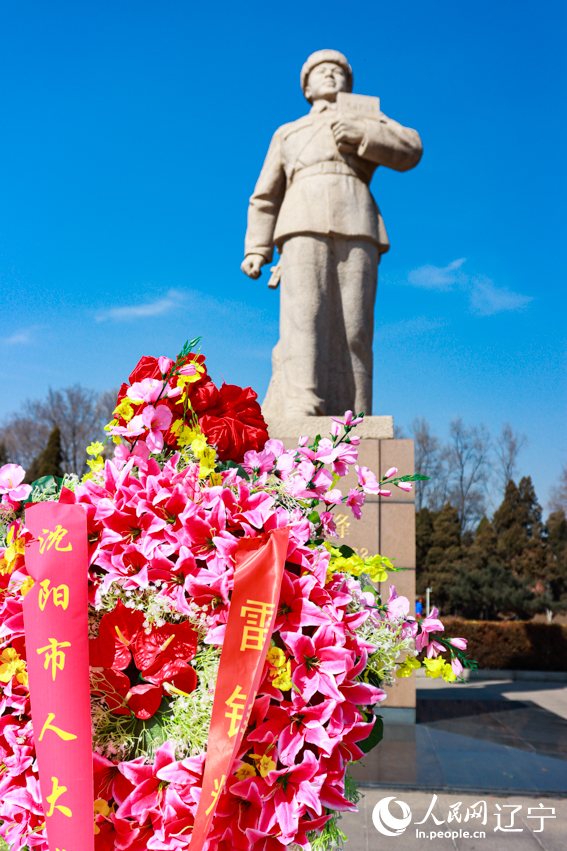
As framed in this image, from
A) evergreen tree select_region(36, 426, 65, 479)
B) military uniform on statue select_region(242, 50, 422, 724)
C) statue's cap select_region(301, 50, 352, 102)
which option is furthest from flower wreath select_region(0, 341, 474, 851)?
evergreen tree select_region(36, 426, 65, 479)

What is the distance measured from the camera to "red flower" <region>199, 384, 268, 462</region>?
113cm

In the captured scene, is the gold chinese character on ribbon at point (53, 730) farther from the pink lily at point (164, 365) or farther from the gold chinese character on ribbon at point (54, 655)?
the pink lily at point (164, 365)

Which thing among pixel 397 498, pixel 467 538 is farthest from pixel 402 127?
pixel 467 538

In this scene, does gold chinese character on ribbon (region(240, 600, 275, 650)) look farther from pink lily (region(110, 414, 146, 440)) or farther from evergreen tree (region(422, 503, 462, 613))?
evergreen tree (region(422, 503, 462, 613))

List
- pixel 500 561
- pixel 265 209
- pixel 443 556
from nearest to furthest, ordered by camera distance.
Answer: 1. pixel 265 209
2. pixel 443 556
3. pixel 500 561

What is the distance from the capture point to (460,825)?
128 inches

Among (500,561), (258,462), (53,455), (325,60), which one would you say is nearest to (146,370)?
(258,462)

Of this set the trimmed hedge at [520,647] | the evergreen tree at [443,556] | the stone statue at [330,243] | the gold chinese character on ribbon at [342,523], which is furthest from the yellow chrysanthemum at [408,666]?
the evergreen tree at [443,556]

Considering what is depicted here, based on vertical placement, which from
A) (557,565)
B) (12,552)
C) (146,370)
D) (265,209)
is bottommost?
(557,565)

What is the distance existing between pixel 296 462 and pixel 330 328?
448 cm

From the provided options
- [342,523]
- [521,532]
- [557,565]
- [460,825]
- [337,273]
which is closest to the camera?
[460,825]

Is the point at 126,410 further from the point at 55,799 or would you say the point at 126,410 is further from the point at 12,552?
the point at 55,799

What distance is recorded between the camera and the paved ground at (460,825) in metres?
3.03

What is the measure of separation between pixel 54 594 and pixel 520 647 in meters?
9.82
